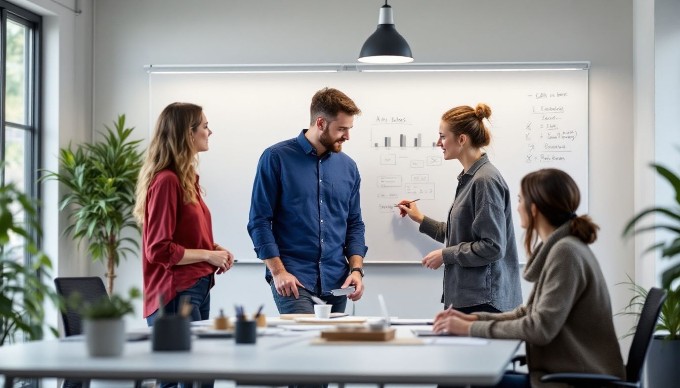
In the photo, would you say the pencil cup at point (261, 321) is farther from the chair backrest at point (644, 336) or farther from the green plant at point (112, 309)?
the chair backrest at point (644, 336)

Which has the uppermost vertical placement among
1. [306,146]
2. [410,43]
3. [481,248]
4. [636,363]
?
[410,43]

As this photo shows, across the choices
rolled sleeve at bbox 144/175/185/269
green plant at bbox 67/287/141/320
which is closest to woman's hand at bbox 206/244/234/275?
rolled sleeve at bbox 144/175/185/269

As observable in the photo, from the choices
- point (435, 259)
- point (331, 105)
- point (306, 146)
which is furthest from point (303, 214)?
point (435, 259)

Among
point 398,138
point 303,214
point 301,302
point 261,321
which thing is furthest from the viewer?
point 398,138

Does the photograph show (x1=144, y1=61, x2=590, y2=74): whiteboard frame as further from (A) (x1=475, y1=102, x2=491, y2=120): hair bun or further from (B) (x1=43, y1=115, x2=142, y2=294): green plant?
(A) (x1=475, y1=102, x2=491, y2=120): hair bun

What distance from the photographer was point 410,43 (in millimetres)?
6363

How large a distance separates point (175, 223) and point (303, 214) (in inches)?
29.0

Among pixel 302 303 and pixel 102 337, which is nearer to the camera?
pixel 102 337

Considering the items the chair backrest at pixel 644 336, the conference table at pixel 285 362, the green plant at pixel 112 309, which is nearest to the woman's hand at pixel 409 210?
the chair backrest at pixel 644 336

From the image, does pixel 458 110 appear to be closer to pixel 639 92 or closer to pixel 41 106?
pixel 639 92

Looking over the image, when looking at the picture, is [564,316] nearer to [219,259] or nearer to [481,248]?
[481,248]

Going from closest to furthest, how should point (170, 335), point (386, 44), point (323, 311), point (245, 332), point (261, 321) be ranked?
point (170, 335) < point (245, 332) < point (261, 321) < point (323, 311) < point (386, 44)

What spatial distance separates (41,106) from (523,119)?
10.6 feet

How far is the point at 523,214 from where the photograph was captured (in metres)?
3.37
